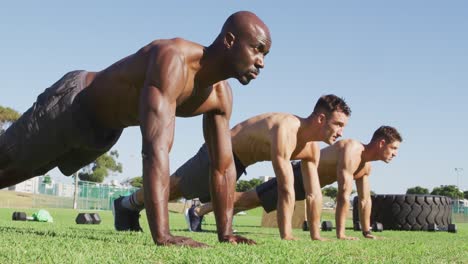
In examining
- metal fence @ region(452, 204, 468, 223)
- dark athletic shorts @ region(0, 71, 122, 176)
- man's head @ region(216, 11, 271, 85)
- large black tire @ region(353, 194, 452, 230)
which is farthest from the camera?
metal fence @ region(452, 204, 468, 223)

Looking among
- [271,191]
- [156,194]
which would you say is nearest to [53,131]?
[156,194]

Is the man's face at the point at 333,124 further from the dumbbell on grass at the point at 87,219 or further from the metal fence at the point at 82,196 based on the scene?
the metal fence at the point at 82,196

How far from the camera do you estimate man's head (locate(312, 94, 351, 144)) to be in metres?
6.71

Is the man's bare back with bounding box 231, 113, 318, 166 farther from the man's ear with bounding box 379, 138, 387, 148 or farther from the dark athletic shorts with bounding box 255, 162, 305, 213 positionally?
the man's ear with bounding box 379, 138, 387, 148

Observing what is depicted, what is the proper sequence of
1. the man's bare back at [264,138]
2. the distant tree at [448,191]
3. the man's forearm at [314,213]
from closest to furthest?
the man's forearm at [314,213], the man's bare back at [264,138], the distant tree at [448,191]

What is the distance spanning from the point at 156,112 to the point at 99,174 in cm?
7303

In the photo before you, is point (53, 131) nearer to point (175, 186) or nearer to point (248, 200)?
point (175, 186)

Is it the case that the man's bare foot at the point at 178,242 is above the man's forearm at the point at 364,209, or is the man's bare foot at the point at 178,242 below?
below

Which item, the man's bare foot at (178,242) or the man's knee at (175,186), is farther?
the man's knee at (175,186)

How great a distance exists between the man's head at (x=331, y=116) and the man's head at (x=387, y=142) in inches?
74.3

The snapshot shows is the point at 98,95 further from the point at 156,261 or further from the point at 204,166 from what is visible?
the point at 204,166

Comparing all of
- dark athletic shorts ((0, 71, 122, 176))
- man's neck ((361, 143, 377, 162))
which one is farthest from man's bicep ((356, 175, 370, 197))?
dark athletic shorts ((0, 71, 122, 176))

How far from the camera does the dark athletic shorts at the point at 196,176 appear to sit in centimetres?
729

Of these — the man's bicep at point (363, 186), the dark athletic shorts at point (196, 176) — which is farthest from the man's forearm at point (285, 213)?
the man's bicep at point (363, 186)
